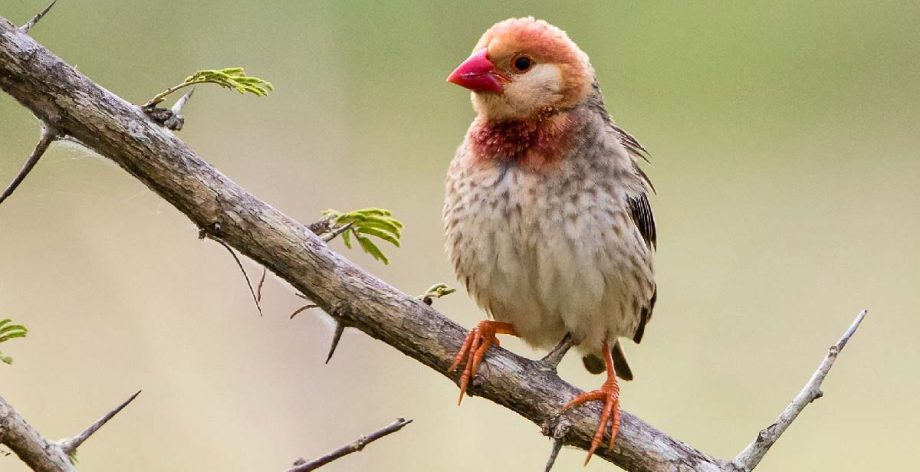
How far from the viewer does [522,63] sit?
11.1ft

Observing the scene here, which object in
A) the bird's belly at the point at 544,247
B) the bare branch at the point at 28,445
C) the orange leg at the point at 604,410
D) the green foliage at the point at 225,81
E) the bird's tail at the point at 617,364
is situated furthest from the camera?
the bird's tail at the point at 617,364

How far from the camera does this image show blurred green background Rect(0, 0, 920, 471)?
6.88 meters

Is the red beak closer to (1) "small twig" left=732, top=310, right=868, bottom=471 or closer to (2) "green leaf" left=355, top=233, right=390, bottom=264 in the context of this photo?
(2) "green leaf" left=355, top=233, right=390, bottom=264

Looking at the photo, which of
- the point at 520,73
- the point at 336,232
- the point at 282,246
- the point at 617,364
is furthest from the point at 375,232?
the point at 617,364

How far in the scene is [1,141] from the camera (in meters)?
7.77

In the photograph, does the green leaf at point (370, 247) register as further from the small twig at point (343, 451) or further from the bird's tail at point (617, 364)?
the bird's tail at point (617, 364)

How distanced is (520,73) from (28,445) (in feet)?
6.05

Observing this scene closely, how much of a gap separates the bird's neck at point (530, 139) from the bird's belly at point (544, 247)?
1.8 inches

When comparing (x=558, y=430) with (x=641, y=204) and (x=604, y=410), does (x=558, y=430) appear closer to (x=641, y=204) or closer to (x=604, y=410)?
(x=604, y=410)

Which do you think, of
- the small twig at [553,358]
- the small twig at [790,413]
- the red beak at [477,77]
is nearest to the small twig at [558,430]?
the small twig at [553,358]

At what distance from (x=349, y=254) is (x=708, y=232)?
2.59 metres

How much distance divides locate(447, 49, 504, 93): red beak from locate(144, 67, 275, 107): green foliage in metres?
0.97

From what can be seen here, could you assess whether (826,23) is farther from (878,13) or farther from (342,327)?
(342,327)

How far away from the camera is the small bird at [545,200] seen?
3.25 metres
